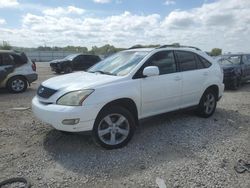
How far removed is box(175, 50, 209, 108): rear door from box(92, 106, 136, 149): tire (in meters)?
1.66

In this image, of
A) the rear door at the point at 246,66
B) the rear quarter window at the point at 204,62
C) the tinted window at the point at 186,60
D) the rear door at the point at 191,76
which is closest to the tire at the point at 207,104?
the rear door at the point at 191,76

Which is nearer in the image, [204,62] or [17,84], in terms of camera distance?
[204,62]

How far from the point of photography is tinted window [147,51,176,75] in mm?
5522

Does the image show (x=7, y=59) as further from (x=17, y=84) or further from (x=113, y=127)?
(x=113, y=127)

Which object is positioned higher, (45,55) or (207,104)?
(45,55)

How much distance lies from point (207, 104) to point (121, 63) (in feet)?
8.35

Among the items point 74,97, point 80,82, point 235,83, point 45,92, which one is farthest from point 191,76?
point 235,83

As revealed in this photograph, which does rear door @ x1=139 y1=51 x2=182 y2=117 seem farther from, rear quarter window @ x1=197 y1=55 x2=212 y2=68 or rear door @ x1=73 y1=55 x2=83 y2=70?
rear door @ x1=73 y1=55 x2=83 y2=70

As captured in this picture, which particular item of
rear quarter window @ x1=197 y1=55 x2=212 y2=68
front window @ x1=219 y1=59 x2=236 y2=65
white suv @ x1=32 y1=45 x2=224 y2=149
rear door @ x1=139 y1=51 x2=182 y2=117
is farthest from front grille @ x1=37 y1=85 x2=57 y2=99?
front window @ x1=219 y1=59 x2=236 y2=65

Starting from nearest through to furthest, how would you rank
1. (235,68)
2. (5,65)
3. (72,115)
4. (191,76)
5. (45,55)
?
(72,115), (191,76), (5,65), (235,68), (45,55)

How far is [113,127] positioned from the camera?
479cm

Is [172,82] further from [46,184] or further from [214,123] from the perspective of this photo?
[46,184]

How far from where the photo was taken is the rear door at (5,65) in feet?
34.0

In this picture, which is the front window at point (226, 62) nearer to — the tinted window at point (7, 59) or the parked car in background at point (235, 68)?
the parked car in background at point (235, 68)
